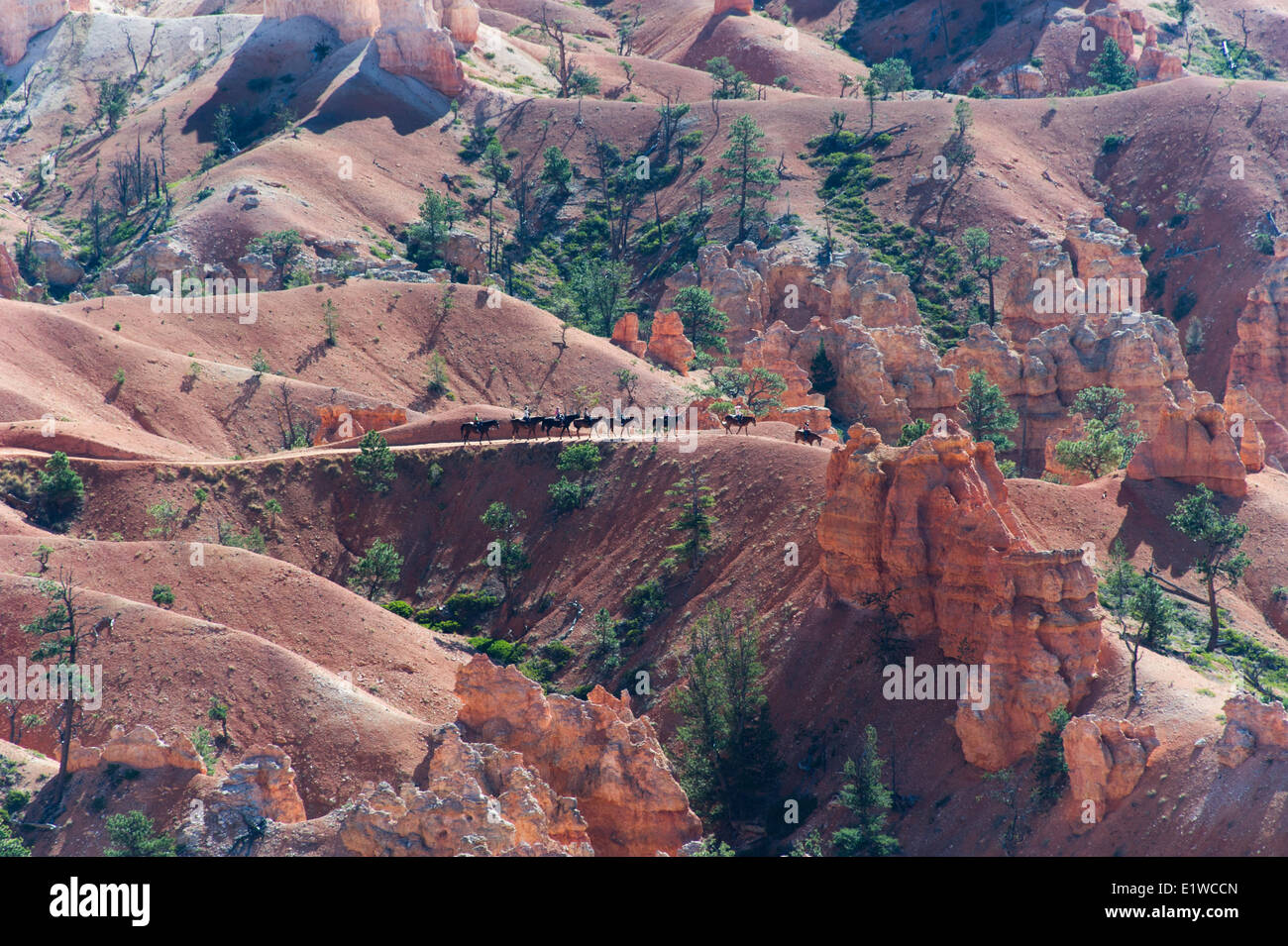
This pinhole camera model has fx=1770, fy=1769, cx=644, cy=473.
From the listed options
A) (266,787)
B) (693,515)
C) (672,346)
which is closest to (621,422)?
(693,515)

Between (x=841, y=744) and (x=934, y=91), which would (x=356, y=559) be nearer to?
(x=841, y=744)

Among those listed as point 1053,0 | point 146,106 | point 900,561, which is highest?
point 900,561

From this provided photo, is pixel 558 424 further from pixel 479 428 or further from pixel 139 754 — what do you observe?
pixel 139 754

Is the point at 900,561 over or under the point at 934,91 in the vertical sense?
over

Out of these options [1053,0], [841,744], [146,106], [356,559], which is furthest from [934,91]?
[841,744]

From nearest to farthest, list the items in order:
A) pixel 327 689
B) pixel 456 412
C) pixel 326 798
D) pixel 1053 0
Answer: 1. pixel 326 798
2. pixel 327 689
3. pixel 456 412
4. pixel 1053 0

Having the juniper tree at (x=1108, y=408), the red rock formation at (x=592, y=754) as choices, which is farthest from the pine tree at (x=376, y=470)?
the juniper tree at (x=1108, y=408)

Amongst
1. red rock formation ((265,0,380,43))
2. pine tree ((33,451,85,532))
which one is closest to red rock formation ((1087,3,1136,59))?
red rock formation ((265,0,380,43))

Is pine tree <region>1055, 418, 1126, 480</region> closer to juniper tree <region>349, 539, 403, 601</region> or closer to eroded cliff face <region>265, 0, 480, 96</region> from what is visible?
juniper tree <region>349, 539, 403, 601</region>
